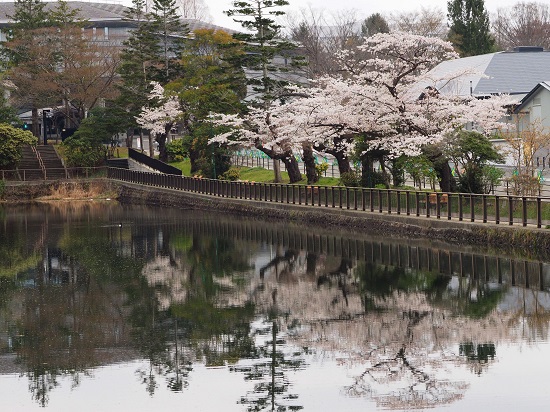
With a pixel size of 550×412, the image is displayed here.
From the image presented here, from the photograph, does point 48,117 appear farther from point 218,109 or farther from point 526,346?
point 526,346

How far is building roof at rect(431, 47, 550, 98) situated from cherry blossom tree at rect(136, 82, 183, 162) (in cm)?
1779

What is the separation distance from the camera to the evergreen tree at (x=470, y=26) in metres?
85.4

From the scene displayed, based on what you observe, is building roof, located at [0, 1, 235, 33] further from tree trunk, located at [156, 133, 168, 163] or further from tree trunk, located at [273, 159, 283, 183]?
tree trunk, located at [273, 159, 283, 183]

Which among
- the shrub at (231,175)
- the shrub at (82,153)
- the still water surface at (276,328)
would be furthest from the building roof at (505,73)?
the still water surface at (276,328)

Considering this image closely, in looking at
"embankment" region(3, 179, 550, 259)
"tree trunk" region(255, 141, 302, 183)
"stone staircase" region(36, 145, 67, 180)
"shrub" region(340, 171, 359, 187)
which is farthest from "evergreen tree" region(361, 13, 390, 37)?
"shrub" region(340, 171, 359, 187)

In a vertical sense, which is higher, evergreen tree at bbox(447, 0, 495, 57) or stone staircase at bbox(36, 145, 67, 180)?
evergreen tree at bbox(447, 0, 495, 57)

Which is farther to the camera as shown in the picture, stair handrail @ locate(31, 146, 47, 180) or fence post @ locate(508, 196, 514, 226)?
stair handrail @ locate(31, 146, 47, 180)

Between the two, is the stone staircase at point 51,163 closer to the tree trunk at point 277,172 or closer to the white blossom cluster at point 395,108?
the tree trunk at point 277,172

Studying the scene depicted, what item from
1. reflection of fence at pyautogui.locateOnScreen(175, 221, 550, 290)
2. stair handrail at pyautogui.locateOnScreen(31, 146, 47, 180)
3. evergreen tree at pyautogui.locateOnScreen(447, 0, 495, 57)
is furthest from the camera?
evergreen tree at pyautogui.locateOnScreen(447, 0, 495, 57)

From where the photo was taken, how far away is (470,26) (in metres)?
86.1

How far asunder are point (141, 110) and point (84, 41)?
935cm

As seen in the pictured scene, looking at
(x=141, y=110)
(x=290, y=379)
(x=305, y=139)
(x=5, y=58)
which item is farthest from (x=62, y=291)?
(x=5, y=58)

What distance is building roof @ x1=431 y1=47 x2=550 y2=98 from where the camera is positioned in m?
67.8

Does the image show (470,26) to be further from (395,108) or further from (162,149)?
(395,108)
